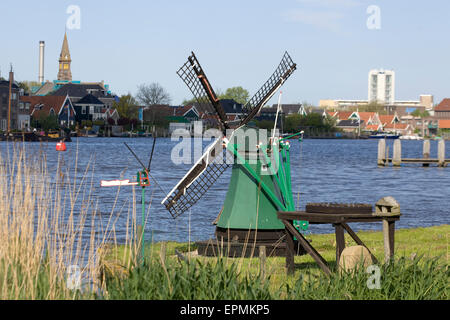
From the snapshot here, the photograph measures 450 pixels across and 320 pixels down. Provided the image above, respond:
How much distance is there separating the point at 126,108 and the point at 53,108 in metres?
19.0

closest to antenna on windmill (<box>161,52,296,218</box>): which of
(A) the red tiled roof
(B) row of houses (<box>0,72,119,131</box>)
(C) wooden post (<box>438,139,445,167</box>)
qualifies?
(C) wooden post (<box>438,139,445,167</box>)

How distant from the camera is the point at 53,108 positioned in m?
132

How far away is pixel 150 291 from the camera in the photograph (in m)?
8.05

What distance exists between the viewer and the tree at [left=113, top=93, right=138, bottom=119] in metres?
147

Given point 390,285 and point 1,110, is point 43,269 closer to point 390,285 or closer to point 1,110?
point 390,285

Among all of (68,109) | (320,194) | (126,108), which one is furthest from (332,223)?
(126,108)

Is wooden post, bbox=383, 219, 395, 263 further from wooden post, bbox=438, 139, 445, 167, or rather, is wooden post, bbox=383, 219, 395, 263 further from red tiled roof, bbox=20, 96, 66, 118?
red tiled roof, bbox=20, 96, 66, 118

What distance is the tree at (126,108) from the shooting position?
483 ft

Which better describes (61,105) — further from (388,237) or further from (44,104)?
(388,237)

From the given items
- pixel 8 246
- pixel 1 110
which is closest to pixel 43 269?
pixel 8 246

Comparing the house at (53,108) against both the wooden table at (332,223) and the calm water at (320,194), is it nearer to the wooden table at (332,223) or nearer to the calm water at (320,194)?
the calm water at (320,194)

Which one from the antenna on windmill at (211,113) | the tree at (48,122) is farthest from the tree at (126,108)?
the antenna on windmill at (211,113)

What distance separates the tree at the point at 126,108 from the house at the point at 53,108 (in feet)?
41.4
